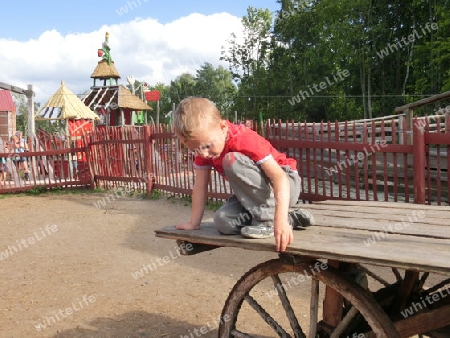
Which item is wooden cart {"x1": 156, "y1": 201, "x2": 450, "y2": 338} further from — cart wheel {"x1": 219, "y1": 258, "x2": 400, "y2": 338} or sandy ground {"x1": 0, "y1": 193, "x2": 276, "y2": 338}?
sandy ground {"x1": 0, "y1": 193, "x2": 276, "y2": 338}

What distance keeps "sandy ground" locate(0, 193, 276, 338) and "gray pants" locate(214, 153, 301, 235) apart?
1.64 metres

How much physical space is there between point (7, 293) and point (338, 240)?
386 centimetres

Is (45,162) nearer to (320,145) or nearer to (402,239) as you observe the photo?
(320,145)

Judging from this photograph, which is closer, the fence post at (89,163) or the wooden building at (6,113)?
the fence post at (89,163)

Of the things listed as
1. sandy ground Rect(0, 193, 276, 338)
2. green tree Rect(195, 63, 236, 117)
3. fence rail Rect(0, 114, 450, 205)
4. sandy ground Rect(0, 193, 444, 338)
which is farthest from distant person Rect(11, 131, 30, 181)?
green tree Rect(195, 63, 236, 117)

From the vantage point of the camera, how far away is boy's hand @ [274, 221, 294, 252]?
196cm

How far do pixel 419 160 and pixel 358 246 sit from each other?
4.45 m

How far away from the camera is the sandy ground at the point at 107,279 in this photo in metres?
3.82

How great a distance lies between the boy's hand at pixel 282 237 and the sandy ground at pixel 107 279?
74.2 inches

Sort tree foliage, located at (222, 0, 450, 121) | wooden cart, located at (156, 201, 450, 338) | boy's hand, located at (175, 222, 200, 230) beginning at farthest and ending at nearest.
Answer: tree foliage, located at (222, 0, 450, 121) → boy's hand, located at (175, 222, 200, 230) → wooden cart, located at (156, 201, 450, 338)

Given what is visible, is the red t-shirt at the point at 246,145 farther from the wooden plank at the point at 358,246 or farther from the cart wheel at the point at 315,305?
the cart wheel at the point at 315,305

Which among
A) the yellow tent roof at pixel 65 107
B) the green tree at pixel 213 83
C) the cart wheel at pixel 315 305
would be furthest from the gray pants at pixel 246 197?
the green tree at pixel 213 83

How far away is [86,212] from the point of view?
941cm

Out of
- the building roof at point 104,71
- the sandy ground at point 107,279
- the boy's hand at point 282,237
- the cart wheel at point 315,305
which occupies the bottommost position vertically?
the sandy ground at point 107,279
